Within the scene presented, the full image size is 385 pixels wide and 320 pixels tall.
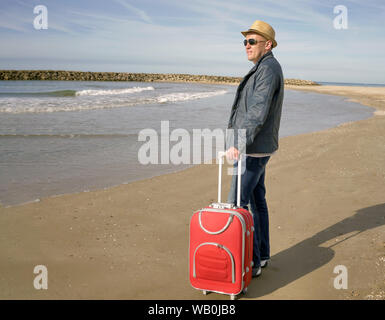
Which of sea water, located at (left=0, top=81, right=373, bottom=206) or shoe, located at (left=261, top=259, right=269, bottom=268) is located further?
sea water, located at (left=0, top=81, right=373, bottom=206)

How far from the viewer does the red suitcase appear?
2.71 meters

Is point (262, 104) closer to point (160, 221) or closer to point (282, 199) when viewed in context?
point (160, 221)

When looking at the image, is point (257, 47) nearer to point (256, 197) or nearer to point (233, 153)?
point (233, 153)

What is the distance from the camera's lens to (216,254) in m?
2.78

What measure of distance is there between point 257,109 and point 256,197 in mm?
837

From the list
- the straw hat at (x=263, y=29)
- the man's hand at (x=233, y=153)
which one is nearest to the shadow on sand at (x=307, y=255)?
the man's hand at (x=233, y=153)

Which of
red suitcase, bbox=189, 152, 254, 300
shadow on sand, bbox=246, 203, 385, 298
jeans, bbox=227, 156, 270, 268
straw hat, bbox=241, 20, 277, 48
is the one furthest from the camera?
shadow on sand, bbox=246, 203, 385, 298

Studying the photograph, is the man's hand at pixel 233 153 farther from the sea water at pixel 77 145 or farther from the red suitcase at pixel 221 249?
the sea water at pixel 77 145

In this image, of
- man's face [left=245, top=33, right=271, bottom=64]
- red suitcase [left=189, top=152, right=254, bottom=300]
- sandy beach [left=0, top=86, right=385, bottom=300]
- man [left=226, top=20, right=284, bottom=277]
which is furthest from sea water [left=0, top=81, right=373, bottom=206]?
man's face [left=245, top=33, right=271, bottom=64]

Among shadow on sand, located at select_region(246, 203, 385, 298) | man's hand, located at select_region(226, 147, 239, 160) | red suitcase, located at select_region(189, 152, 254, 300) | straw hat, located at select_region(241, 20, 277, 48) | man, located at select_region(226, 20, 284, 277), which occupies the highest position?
straw hat, located at select_region(241, 20, 277, 48)

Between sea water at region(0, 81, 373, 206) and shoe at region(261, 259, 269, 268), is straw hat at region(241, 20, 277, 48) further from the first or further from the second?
sea water at region(0, 81, 373, 206)

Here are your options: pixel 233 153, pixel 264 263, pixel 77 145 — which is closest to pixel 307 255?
pixel 264 263
